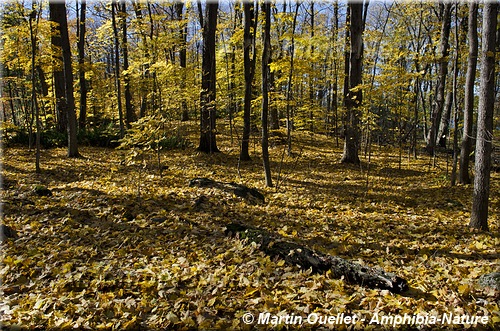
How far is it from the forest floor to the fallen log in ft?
0.36

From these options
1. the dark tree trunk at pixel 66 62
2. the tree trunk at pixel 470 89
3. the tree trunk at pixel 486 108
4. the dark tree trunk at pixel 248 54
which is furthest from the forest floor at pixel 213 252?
the dark tree trunk at pixel 248 54

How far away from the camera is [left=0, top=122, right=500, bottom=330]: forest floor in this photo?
2.88 m

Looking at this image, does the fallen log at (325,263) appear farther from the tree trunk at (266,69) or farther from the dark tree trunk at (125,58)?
the dark tree trunk at (125,58)

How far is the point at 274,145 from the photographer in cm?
1459

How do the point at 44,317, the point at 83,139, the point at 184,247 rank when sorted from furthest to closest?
the point at 83,139, the point at 184,247, the point at 44,317

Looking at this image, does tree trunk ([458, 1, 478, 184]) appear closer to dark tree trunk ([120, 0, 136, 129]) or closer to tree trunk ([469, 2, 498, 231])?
tree trunk ([469, 2, 498, 231])

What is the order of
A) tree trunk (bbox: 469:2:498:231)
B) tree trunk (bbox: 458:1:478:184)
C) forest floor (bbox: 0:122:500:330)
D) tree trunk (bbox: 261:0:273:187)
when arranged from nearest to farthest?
forest floor (bbox: 0:122:500:330), tree trunk (bbox: 469:2:498:231), tree trunk (bbox: 458:1:478:184), tree trunk (bbox: 261:0:273:187)

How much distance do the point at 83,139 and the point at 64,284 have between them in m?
11.2

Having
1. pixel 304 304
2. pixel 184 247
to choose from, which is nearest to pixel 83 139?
pixel 184 247

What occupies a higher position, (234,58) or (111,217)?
(234,58)

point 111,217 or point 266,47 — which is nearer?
point 111,217

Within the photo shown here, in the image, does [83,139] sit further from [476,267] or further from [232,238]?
[476,267]

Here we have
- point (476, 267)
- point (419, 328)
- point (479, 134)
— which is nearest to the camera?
point (419, 328)

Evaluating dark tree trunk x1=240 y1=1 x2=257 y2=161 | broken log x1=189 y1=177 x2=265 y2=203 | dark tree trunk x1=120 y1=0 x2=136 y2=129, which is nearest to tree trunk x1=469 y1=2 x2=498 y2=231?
broken log x1=189 y1=177 x2=265 y2=203
